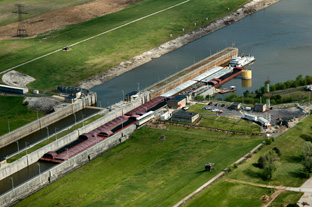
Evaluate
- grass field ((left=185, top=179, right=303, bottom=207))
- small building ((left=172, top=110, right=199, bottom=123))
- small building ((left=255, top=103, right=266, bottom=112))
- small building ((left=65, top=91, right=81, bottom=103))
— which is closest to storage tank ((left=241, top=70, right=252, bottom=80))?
small building ((left=255, top=103, right=266, bottom=112))

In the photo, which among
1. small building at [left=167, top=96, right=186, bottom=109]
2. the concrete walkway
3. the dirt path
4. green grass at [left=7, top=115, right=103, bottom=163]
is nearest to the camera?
the concrete walkway

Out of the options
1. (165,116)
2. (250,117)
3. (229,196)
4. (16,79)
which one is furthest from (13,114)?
(229,196)

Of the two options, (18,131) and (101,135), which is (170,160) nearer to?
(101,135)

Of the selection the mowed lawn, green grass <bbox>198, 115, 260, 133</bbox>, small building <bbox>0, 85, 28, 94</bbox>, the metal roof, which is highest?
small building <bbox>0, 85, 28, 94</bbox>

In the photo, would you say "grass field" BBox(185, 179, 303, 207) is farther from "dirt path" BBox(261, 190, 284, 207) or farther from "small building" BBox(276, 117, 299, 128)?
"small building" BBox(276, 117, 299, 128)

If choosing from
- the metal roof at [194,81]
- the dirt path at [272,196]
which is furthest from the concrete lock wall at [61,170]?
the dirt path at [272,196]

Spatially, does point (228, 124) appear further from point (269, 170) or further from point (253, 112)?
point (269, 170)
